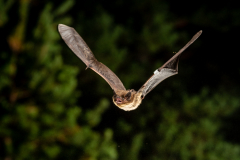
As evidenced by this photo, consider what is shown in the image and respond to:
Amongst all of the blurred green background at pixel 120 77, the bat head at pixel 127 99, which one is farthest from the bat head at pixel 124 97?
the blurred green background at pixel 120 77

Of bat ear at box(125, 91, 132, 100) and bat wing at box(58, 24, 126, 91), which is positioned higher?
bat wing at box(58, 24, 126, 91)

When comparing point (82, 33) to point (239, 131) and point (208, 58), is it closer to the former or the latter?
point (208, 58)

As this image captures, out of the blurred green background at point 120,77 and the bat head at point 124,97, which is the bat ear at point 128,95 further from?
the blurred green background at point 120,77

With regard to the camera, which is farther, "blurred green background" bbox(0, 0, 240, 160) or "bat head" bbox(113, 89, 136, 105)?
"blurred green background" bbox(0, 0, 240, 160)

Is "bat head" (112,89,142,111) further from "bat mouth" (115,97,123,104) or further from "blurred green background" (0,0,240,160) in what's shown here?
"blurred green background" (0,0,240,160)

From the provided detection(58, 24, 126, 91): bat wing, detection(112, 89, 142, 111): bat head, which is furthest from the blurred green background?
detection(112, 89, 142, 111): bat head

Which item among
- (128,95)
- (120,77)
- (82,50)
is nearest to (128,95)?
(128,95)

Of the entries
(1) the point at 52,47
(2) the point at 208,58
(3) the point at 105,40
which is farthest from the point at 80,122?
(2) the point at 208,58
